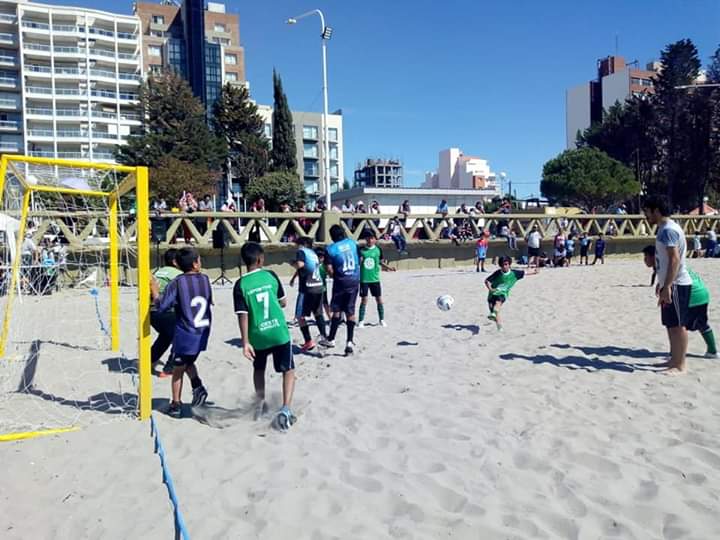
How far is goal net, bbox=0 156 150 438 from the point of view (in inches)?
208

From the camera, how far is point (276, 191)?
43625 millimetres

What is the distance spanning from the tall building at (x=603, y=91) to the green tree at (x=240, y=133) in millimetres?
46575

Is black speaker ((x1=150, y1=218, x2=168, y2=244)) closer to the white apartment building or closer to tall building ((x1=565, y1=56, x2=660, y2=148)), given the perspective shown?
the white apartment building

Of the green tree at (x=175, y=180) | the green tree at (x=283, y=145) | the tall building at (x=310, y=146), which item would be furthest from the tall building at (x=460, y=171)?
the green tree at (x=175, y=180)

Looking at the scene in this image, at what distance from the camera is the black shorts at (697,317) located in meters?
6.17

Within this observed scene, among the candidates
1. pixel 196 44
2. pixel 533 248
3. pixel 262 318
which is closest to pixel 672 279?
pixel 262 318

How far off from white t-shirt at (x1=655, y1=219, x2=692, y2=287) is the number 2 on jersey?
14.8 ft

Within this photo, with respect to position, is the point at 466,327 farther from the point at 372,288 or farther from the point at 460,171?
the point at 460,171

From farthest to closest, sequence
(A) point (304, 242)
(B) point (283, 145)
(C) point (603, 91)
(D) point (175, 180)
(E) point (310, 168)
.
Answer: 1. (C) point (603, 91)
2. (E) point (310, 168)
3. (B) point (283, 145)
4. (D) point (175, 180)
5. (A) point (304, 242)

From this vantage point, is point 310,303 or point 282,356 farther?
point 310,303

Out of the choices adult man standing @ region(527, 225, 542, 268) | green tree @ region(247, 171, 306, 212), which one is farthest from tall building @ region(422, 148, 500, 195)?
adult man standing @ region(527, 225, 542, 268)

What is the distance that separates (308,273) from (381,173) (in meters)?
84.5

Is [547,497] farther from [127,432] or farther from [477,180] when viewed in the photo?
[477,180]

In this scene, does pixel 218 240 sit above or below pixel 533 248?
above
